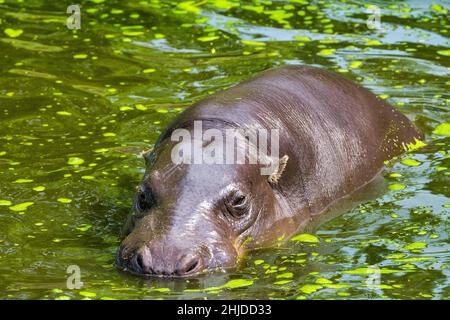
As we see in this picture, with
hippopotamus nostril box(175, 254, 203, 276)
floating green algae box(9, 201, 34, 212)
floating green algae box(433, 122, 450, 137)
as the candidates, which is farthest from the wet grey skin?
floating green algae box(9, 201, 34, 212)

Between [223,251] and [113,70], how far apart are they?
669 centimetres

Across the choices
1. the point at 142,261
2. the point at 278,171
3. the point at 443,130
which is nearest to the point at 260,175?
the point at 278,171

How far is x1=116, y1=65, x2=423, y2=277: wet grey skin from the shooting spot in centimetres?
880

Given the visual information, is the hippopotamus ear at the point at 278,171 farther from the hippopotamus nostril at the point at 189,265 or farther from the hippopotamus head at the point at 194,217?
the hippopotamus nostril at the point at 189,265

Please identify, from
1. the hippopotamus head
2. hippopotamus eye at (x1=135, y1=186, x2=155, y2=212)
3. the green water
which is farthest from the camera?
hippopotamus eye at (x1=135, y1=186, x2=155, y2=212)

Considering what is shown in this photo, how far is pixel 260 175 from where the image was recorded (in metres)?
9.69

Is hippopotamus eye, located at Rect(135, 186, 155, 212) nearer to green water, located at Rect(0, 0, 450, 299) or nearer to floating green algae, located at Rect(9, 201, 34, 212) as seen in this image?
green water, located at Rect(0, 0, 450, 299)

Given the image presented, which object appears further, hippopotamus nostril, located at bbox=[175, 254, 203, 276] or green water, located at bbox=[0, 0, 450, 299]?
green water, located at bbox=[0, 0, 450, 299]

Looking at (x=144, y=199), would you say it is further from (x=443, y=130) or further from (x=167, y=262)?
(x=443, y=130)

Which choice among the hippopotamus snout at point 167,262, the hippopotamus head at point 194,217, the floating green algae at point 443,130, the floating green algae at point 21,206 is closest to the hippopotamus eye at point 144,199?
the hippopotamus head at point 194,217

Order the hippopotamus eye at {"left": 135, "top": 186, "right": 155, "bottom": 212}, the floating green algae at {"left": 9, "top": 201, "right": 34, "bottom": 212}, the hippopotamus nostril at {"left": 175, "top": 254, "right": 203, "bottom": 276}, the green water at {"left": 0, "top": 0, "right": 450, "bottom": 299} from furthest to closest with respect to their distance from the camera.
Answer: the floating green algae at {"left": 9, "top": 201, "right": 34, "bottom": 212} < the hippopotamus eye at {"left": 135, "top": 186, "right": 155, "bottom": 212} < the green water at {"left": 0, "top": 0, "right": 450, "bottom": 299} < the hippopotamus nostril at {"left": 175, "top": 254, "right": 203, "bottom": 276}

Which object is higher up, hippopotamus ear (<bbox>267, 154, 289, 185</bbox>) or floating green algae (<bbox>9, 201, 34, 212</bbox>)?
hippopotamus ear (<bbox>267, 154, 289, 185</bbox>)

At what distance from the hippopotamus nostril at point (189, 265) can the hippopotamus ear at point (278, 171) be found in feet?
4.85

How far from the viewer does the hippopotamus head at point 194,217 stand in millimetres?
8625
